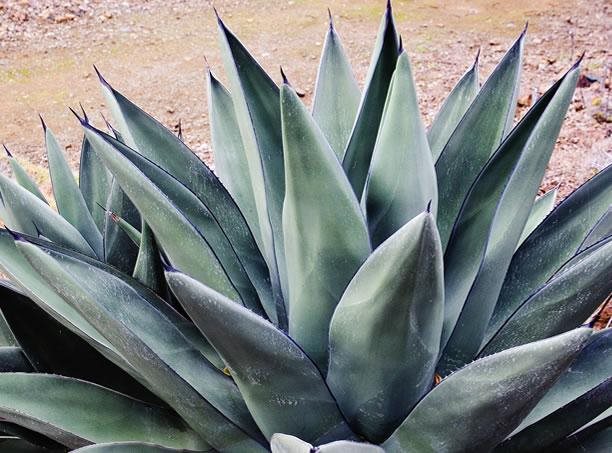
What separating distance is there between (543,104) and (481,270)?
31 cm

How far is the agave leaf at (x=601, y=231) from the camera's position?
4.54 ft

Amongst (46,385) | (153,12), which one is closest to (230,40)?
(46,385)

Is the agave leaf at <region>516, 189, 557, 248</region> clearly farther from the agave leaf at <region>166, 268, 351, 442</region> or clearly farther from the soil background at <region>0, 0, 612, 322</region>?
the soil background at <region>0, 0, 612, 322</region>

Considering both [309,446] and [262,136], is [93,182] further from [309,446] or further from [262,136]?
[309,446]

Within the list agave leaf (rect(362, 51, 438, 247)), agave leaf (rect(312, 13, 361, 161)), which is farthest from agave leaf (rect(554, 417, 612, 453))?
agave leaf (rect(312, 13, 361, 161))

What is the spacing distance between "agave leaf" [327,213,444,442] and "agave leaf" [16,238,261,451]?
0.19 meters

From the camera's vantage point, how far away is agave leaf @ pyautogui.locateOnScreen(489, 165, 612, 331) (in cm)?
146

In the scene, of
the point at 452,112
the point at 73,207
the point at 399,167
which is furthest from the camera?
the point at 73,207

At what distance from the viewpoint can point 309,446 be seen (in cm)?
104

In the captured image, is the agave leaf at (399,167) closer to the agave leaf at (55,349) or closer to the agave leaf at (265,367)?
the agave leaf at (265,367)

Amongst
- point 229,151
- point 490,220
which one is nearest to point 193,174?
point 229,151

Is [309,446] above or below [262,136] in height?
below

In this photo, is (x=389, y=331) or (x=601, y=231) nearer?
(x=389, y=331)

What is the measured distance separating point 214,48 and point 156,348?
4625 millimetres
